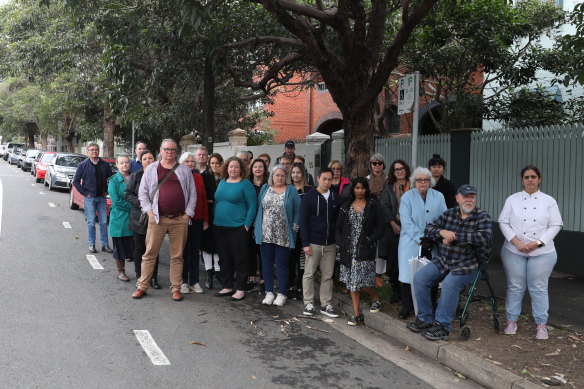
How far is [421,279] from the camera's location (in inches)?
234

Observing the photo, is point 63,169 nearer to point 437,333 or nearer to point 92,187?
point 92,187

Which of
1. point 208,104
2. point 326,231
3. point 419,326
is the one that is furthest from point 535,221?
point 208,104

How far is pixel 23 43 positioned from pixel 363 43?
60.1 ft

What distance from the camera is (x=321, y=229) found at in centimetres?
686

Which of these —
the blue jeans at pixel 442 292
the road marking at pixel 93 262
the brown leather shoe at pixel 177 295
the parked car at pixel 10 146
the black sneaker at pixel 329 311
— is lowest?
the black sneaker at pixel 329 311

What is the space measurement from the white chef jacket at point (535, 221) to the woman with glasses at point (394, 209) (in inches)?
56.2

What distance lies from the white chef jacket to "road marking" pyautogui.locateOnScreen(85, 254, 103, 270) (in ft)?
20.8

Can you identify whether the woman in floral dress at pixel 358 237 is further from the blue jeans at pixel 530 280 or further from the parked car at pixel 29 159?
the parked car at pixel 29 159

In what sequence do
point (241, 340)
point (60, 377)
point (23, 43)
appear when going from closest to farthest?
point (60, 377), point (241, 340), point (23, 43)

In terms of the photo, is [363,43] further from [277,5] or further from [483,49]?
[483,49]

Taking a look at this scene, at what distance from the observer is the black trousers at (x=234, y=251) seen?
7.48 meters

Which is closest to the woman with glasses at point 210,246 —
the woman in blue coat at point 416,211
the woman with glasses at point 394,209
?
the woman with glasses at point 394,209

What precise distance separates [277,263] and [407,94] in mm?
2907

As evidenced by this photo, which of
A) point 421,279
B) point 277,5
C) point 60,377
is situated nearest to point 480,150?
point 277,5
